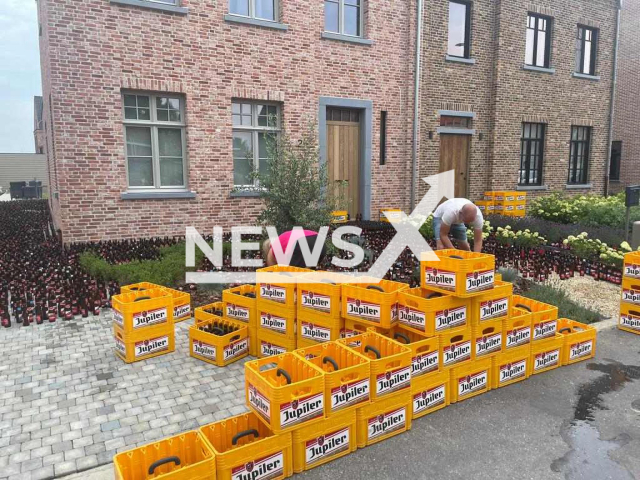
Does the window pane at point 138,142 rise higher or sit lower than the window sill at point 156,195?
higher

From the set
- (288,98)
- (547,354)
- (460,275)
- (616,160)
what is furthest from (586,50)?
(460,275)

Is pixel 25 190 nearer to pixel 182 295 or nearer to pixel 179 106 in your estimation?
pixel 179 106

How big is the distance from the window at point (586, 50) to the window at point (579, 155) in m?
2.29

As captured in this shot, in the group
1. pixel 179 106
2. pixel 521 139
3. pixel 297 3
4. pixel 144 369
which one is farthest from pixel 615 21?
pixel 144 369

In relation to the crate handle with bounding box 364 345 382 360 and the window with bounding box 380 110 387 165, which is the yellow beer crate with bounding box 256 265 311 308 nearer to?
the crate handle with bounding box 364 345 382 360

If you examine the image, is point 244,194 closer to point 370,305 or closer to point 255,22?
point 255,22

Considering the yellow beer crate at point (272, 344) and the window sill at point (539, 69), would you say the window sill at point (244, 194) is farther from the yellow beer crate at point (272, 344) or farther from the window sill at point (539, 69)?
the window sill at point (539, 69)

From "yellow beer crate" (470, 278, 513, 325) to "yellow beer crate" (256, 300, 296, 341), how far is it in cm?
191

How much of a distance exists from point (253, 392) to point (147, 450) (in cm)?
82

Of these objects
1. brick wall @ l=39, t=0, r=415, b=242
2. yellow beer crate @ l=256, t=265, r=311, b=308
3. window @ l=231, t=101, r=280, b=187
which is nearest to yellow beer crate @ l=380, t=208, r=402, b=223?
brick wall @ l=39, t=0, r=415, b=242

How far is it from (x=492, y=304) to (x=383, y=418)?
5.57 ft

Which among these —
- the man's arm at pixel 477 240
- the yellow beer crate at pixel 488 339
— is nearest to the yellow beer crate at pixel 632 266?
the man's arm at pixel 477 240

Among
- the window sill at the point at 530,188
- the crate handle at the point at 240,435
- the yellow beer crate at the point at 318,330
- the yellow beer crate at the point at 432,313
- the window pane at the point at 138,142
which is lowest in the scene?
the crate handle at the point at 240,435

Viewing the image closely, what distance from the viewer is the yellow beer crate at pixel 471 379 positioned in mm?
4527
